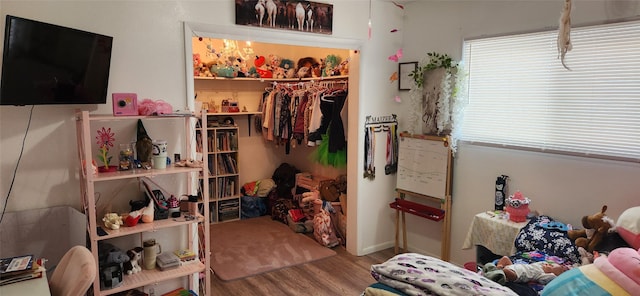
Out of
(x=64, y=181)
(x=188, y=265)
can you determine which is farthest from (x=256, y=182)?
(x=64, y=181)

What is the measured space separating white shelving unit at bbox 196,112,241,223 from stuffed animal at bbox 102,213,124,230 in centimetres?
248

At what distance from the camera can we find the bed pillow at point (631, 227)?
2.14 meters

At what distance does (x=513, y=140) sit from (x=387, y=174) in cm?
129

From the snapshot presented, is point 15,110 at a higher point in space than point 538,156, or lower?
higher

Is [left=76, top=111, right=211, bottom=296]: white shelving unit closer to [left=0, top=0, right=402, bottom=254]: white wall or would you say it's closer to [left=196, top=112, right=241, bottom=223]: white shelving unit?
[left=0, top=0, right=402, bottom=254]: white wall

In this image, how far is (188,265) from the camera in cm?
273

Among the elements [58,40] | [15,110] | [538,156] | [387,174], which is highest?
[58,40]

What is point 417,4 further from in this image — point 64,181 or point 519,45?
point 64,181

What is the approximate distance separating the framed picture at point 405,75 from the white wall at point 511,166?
0.08m

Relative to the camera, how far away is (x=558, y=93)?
9.32 feet

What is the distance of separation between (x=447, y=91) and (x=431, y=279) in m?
2.35

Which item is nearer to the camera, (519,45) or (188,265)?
(188,265)

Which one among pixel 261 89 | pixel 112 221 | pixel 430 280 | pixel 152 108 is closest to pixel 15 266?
pixel 112 221

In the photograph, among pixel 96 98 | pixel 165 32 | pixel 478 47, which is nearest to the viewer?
pixel 96 98
